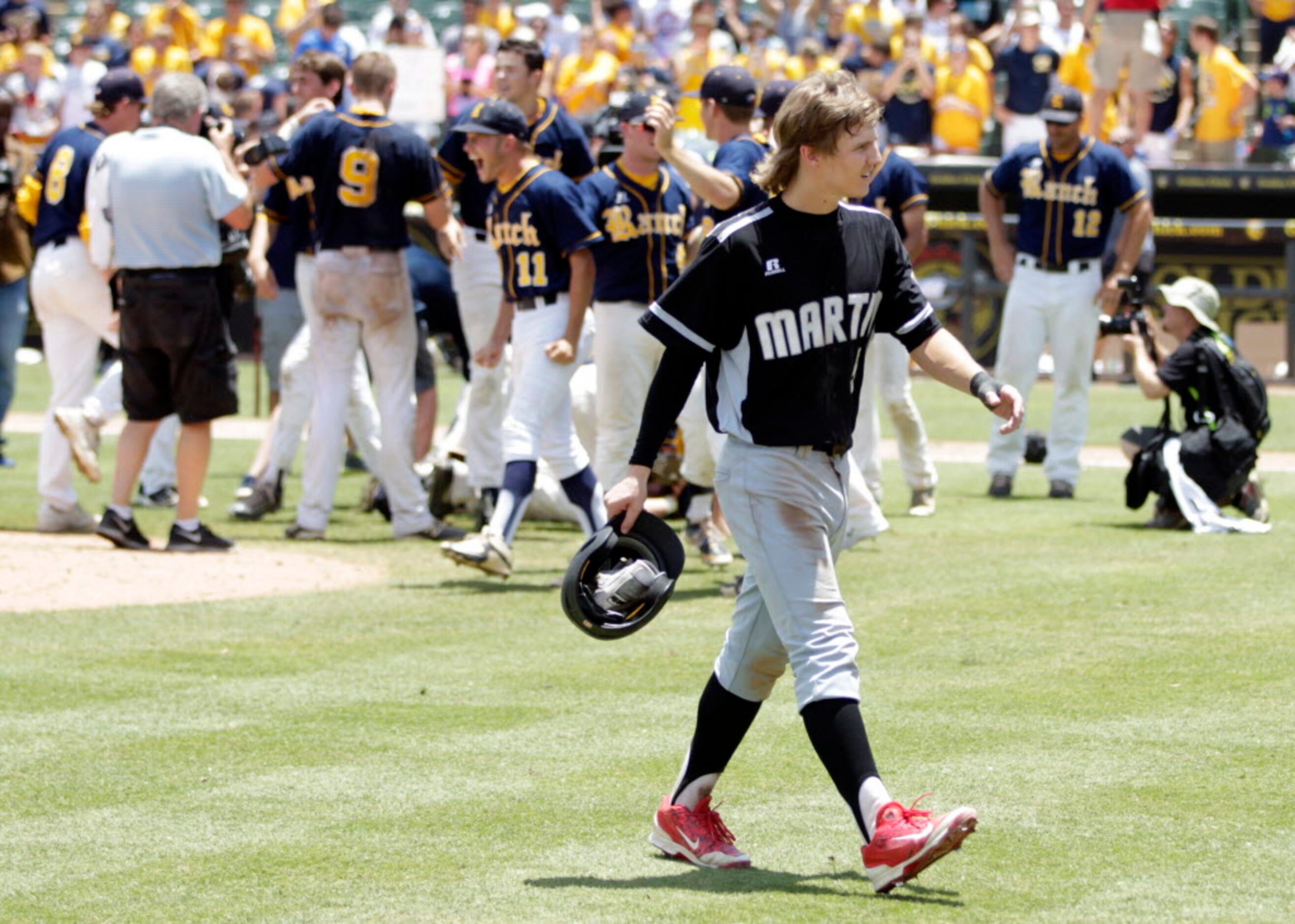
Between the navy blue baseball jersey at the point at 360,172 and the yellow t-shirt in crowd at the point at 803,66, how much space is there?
10.9m

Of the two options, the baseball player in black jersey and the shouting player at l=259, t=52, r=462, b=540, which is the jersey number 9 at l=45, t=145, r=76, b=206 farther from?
the baseball player in black jersey

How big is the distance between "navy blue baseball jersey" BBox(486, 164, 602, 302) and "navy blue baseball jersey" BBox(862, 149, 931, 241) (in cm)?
210

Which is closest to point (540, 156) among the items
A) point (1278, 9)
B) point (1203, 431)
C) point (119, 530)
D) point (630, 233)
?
point (630, 233)

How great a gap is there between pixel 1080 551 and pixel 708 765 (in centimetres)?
519

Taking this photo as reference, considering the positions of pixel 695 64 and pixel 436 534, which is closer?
pixel 436 534

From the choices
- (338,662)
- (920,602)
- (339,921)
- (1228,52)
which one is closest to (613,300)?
(920,602)

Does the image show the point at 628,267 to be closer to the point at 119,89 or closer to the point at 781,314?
the point at 119,89

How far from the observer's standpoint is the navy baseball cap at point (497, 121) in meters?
8.43

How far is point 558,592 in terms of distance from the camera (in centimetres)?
844

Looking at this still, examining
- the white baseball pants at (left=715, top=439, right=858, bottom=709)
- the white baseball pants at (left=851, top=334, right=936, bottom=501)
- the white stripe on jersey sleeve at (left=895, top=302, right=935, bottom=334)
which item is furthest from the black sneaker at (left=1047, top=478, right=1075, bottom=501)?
the white baseball pants at (left=715, top=439, right=858, bottom=709)

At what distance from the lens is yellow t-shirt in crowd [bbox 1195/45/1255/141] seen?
19.3 m

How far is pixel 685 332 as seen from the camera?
4293mm

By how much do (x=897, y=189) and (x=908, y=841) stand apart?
653 centimetres

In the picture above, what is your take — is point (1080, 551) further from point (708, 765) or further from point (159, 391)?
point (708, 765)
